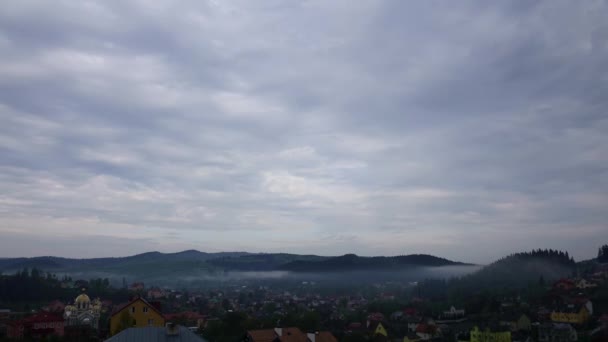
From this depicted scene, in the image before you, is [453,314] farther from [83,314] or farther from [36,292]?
[36,292]

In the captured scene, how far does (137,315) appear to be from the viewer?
3478cm

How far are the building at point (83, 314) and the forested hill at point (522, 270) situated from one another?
74227 mm

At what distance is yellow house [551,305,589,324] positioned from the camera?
196ft

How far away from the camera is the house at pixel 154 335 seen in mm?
22969

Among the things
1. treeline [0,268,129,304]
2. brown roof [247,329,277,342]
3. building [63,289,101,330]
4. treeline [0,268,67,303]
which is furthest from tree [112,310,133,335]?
treeline [0,268,67,303]

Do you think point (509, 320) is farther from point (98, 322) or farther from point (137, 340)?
point (137, 340)

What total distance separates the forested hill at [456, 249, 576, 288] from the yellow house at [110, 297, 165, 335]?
8998cm

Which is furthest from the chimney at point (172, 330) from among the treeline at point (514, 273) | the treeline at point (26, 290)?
the treeline at point (514, 273)

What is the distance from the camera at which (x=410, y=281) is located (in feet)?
618

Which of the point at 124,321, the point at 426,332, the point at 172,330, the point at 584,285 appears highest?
the point at 584,285

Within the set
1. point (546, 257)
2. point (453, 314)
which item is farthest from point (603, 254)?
point (453, 314)

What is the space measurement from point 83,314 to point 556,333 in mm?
46267

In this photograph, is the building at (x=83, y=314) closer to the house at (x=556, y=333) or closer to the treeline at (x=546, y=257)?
the house at (x=556, y=333)

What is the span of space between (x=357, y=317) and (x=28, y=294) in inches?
2382
